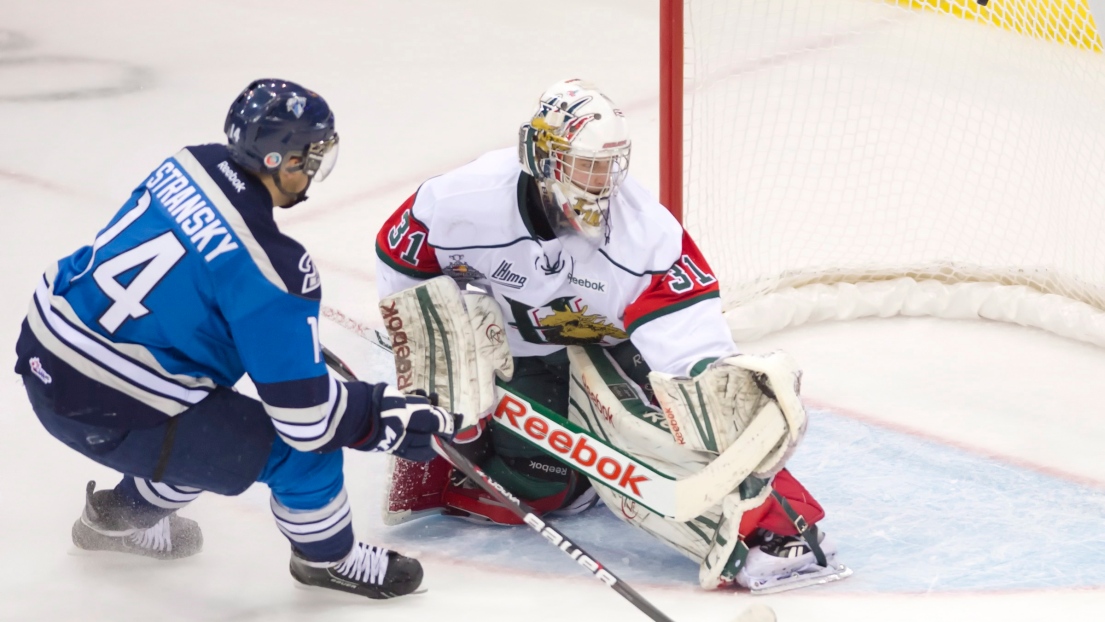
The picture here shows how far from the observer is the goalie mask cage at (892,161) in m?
3.61

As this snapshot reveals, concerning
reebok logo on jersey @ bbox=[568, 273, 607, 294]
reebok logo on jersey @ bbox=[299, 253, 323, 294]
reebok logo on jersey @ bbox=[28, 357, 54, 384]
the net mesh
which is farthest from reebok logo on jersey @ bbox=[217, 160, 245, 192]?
the net mesh

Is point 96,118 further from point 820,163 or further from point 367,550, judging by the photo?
point 367,550

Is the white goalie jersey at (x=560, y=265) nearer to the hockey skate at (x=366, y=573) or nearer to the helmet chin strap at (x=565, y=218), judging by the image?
the helmet chin strap at (x=565, y=218)

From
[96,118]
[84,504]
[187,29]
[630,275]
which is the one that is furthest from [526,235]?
[187,29]

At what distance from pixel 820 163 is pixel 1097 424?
48.4 inches

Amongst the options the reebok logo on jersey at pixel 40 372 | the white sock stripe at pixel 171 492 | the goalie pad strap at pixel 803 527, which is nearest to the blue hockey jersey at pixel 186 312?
the reebok logo on jersey at pixel 40 372

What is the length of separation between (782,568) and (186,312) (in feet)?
3.87

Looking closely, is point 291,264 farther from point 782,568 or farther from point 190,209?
point 782,568

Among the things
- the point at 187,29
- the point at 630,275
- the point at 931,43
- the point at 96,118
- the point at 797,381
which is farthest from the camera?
the point at 187,29

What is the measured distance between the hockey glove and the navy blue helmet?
0.44 meters

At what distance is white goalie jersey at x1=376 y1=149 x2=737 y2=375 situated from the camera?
244cm

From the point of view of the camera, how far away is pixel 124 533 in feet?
8.22

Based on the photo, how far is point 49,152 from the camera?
15.5 ft

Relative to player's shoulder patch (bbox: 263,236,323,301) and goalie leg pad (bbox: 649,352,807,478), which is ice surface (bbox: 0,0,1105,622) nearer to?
goalie leg pad (bbox: 649,352,807,478)
